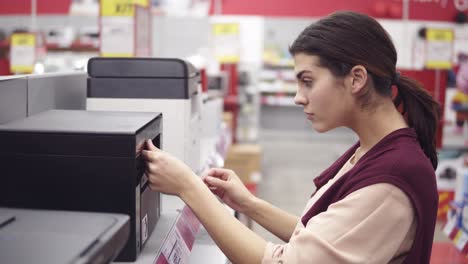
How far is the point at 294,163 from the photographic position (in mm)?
9336

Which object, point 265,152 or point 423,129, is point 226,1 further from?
point 423,129

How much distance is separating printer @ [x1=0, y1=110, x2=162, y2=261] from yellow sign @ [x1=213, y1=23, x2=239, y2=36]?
275 inches

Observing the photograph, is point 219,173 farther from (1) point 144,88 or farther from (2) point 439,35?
(2) point 439,35

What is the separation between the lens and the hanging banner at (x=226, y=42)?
8078mm

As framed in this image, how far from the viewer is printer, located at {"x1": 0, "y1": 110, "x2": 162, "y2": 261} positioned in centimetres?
119

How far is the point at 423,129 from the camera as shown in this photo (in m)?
1.48

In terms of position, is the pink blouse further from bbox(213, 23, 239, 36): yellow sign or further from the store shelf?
the store shelf

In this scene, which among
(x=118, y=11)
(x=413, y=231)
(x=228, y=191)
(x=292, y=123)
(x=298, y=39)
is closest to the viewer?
(x=413, y=231)

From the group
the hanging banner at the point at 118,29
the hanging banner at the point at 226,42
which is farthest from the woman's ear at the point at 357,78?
the hanging banner at the point at 226,42

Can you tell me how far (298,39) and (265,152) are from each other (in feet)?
29.7

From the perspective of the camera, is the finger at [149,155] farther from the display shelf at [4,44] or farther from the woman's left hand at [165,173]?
the display shelf at [4,44]

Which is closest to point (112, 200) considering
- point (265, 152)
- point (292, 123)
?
point (265, 152)


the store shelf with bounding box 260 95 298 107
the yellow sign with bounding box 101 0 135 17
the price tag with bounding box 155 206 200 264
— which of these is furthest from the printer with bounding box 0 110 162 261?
the store shelf with bounding box 260 95 298 107

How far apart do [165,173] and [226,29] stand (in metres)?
6.93
